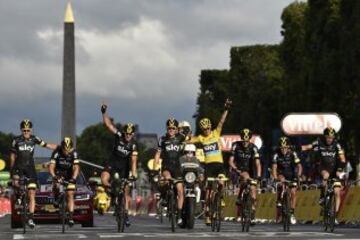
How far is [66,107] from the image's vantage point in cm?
8062

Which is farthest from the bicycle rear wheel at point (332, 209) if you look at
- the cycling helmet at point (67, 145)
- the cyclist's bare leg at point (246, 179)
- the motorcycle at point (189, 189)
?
the cycling helmet at point (67, 145)

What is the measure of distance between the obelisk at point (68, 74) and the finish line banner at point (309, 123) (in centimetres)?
4017

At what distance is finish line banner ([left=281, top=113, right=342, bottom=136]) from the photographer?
38.7 metres

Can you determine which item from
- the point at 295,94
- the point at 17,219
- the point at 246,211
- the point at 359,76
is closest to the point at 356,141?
the point at 359,76

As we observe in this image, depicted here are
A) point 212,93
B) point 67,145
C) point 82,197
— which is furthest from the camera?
point 212,93

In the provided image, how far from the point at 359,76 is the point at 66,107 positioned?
3052 centimetres

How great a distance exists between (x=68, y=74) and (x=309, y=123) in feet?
136

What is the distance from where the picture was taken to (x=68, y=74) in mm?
79062

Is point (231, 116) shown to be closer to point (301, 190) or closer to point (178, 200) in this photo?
point (301, 190)

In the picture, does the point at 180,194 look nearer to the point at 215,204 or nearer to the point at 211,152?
the point at 215,204

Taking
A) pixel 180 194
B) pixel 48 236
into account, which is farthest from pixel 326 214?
pixel 48 236

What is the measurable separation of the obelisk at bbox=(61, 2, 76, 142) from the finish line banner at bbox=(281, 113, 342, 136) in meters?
40.2

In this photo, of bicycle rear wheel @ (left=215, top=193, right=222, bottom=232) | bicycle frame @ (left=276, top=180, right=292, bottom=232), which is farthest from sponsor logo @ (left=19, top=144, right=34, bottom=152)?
bicycle frame @ (left=276, top=180, right=292, bottom=232)

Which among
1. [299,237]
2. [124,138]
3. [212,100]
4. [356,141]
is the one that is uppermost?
[212,100]
